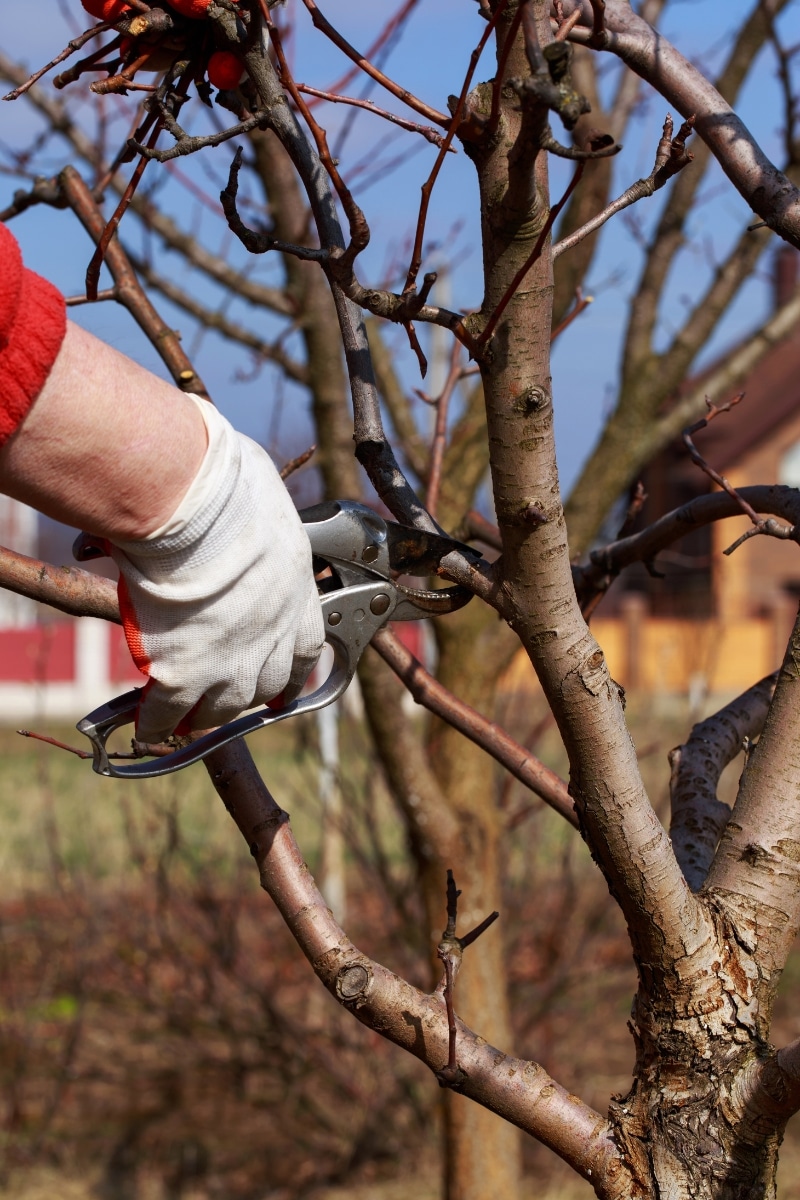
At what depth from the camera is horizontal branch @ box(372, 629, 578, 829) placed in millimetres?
1664

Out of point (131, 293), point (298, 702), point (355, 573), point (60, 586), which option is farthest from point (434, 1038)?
point (131, 293)

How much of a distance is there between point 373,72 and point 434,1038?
3.43 ft

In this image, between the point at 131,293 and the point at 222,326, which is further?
the point at 222,326

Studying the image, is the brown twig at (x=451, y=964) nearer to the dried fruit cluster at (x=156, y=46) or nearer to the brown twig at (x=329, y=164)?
the brown twig at (x=329, y=164)

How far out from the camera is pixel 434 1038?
1305 mm

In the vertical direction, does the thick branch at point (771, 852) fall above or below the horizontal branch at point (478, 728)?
below

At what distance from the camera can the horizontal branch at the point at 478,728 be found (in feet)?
5.46

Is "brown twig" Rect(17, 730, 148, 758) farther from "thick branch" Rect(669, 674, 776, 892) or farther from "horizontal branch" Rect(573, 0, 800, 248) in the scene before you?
"horizontal branch" Rect(573, 0, 800, 248)

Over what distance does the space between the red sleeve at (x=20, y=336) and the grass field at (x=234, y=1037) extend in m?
3.14

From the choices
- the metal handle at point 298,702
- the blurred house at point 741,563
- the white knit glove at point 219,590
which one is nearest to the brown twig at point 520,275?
the white knit glove at point 219,590

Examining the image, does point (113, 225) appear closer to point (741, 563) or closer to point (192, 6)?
point (192, 6)

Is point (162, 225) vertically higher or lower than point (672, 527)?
higher

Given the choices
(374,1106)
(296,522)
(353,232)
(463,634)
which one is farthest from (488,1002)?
(353,232)

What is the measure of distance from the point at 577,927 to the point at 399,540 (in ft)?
12.1
